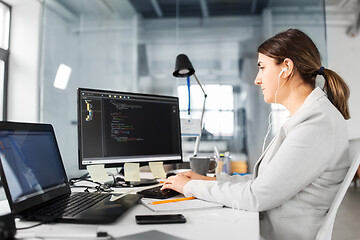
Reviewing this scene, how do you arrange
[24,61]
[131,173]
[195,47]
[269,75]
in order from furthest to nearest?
[195,47] → [24,61] → [131,173] → [269,75]

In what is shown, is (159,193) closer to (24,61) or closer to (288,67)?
(288,67)

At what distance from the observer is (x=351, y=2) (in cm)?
391

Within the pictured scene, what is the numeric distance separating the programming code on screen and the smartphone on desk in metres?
0.57

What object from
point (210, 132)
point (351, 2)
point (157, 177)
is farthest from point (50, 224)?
point (351, 2)

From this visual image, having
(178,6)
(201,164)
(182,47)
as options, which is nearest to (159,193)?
(201,164)

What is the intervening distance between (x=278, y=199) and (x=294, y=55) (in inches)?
21.3

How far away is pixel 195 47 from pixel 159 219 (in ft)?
10.3

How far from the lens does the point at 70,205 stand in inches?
33.1

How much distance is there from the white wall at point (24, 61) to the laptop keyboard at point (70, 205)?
210 centimetres

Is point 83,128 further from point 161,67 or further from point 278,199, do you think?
point 161,67

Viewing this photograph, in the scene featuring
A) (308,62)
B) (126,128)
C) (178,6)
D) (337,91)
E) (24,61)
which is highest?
(178,6)

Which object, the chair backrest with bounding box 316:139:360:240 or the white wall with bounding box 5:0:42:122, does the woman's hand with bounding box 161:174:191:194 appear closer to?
the chair backrest with bounding box 316:139:360:240

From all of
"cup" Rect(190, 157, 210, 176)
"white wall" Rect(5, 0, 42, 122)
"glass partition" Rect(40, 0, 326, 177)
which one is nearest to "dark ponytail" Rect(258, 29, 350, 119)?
"cup" Rect(190, 157, 210, 176)

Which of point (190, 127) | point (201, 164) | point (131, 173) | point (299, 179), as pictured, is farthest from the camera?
point (190, 127)
